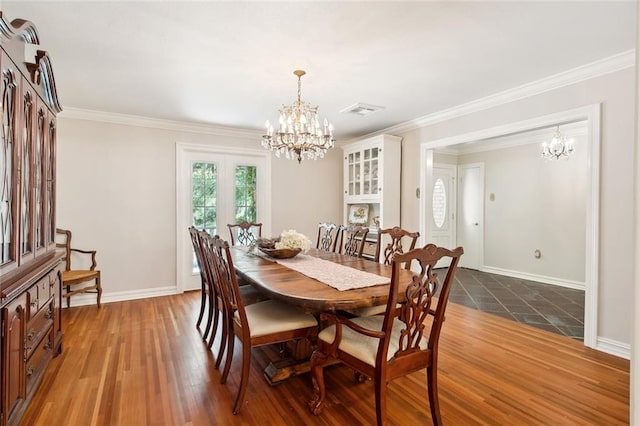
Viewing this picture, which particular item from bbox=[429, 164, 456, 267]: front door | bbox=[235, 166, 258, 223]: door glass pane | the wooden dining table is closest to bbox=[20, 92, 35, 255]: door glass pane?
the wooden dining table

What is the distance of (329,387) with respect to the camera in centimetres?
223

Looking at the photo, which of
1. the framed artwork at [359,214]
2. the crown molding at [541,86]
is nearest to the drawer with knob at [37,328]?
the framed artwork at [359,214]

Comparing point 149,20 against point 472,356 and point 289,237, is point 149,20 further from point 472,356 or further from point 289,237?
point 472,356

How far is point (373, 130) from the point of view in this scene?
17.0 feet

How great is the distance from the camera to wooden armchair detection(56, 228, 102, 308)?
12.2ft

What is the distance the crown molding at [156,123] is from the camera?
159 inches

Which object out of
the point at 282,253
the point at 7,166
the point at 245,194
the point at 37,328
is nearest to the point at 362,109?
the point at 282,253

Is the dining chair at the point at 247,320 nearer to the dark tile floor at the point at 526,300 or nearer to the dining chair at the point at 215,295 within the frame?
the dining chair at the point at 215,295

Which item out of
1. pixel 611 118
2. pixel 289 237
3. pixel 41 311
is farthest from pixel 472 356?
pixel 41 311

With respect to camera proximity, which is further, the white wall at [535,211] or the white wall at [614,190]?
the white wall at [535,211]

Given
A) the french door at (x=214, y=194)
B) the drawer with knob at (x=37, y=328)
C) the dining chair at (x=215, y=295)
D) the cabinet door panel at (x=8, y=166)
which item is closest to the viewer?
the cabinet door panel at (x=8, y=166)

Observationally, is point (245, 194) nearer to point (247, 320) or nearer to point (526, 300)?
point (247, 320)

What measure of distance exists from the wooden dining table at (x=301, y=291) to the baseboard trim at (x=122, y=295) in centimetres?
214

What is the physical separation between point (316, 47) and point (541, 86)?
2.26 meters
